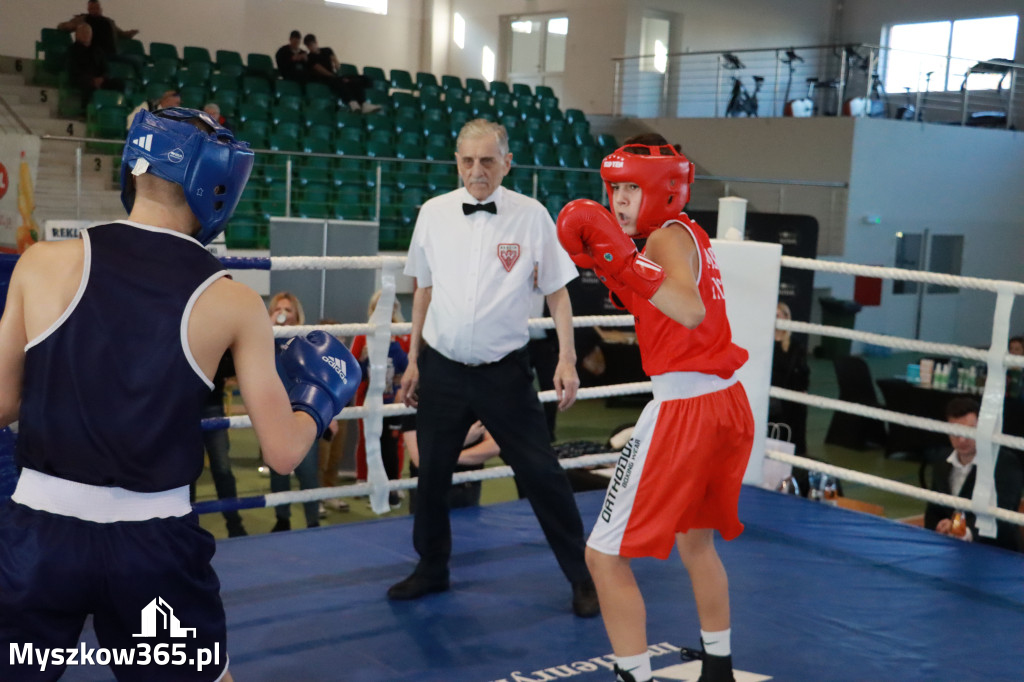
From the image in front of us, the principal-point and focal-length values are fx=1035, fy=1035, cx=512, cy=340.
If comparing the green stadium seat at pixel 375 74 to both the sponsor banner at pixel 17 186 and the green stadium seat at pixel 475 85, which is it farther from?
the sponsor banner at pixel 17 186

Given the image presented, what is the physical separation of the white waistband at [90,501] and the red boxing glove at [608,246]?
980 millimetres

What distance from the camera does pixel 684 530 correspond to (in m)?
2.26

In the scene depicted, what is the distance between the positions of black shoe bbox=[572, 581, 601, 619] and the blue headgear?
172 cm

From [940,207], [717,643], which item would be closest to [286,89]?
[940,207]

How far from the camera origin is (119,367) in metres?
1.37

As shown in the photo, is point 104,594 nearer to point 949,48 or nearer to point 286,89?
point 286,89

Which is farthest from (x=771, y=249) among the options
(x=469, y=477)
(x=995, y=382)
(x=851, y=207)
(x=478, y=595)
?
(x=851, y=207)

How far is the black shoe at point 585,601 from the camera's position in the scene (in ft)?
9.26

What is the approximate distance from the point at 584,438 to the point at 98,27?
19.9 ft

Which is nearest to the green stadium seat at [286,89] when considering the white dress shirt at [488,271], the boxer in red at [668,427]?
the white dress shirt at [488,271]

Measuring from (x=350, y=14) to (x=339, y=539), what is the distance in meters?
10.8

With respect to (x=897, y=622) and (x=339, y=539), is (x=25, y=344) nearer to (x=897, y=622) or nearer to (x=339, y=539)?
(x=339, y=539)

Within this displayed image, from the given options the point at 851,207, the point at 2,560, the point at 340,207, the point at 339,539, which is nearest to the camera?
the point at 2,560

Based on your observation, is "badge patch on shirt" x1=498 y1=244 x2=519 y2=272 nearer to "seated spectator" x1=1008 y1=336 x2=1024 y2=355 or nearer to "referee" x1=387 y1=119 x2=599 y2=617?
"referee" x1=387 y1=119 x2=599 y2=617
